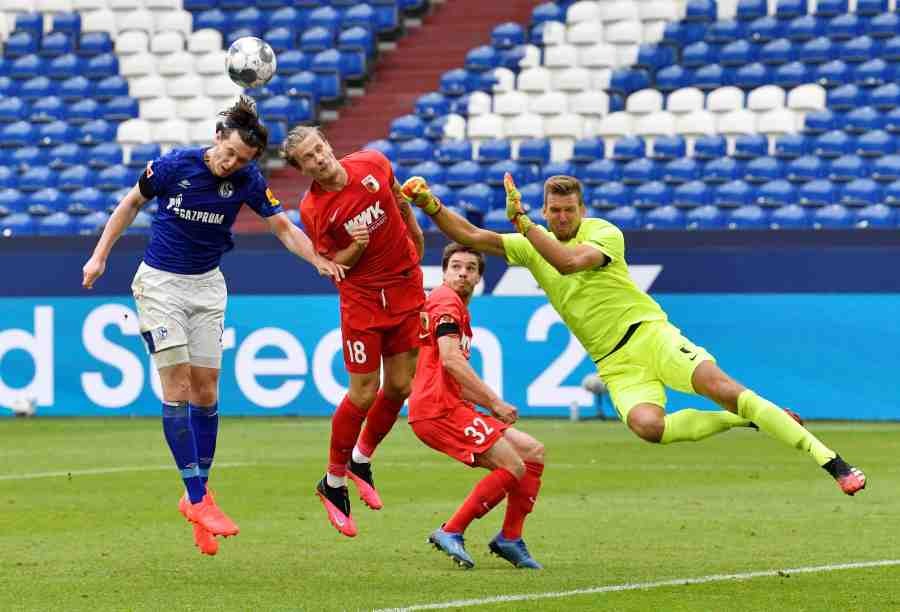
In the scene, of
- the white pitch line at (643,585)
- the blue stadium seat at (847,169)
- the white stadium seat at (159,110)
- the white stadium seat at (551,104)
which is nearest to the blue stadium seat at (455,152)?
the white stadium seat at (551,104)

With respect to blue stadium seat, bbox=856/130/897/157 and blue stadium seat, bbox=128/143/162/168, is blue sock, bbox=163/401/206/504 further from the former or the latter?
blue stadium seat, bbox=128/143/162/168

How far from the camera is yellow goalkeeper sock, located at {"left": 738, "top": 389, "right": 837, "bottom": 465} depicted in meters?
9.30

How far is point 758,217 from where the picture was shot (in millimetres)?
21797

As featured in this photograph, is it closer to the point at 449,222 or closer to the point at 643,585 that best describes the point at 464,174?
the point at 449,222

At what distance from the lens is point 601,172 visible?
2377cm

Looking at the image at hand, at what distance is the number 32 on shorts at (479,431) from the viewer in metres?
9.57

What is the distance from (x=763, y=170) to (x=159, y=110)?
32.3ft

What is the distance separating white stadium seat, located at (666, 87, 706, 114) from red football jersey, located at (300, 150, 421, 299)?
47.9 feet

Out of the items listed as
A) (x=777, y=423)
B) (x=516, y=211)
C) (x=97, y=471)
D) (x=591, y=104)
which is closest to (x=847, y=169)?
(x=591, y=104)

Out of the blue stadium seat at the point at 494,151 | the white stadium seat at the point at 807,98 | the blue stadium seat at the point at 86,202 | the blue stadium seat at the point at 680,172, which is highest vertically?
the white stadium seat at the point at 807,98

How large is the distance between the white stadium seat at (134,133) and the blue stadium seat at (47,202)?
1715 millimetres

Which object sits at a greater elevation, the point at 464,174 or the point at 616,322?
the point at 616,322

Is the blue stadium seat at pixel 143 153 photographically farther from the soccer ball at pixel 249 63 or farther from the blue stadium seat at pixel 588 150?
the soccer ball at pixel 249 63

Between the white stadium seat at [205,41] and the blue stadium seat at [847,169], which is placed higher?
the blue stadium seat at [847,169]
